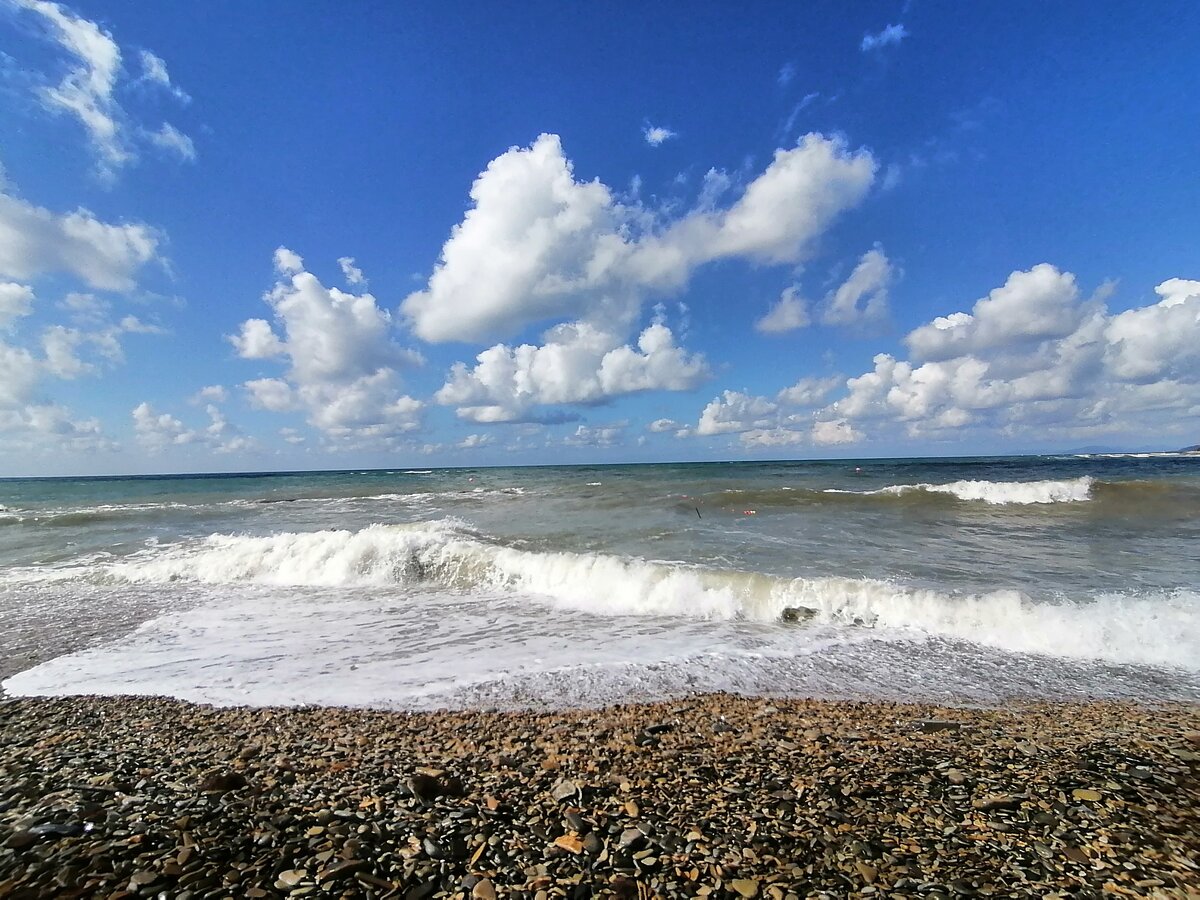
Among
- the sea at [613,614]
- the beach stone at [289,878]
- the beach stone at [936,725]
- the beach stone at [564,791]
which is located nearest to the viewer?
A: the beach stone at [289,878]

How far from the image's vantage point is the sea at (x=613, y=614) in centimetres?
647

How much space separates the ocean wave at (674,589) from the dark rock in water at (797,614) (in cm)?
4

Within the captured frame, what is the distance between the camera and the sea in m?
6.47

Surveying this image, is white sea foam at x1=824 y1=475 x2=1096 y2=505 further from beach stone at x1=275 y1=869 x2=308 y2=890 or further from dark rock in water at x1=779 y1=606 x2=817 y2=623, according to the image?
beach stone at x1=275 y1=869 x2=308 y2=890

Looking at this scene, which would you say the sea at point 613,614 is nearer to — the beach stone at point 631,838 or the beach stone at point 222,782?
the beach stone at point 222,782

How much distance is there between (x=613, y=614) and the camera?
9.85m

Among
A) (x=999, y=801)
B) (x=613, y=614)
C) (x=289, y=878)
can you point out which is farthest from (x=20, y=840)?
(x=613, y=614)

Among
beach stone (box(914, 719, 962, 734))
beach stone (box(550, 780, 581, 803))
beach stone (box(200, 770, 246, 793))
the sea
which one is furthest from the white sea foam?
beach stone (box(200, 770, 246, 793))

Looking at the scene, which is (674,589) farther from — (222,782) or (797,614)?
(222,782)

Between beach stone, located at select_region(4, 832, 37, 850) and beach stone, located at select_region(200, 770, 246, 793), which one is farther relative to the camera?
beach stone, located at select_region(200, 770, 246, 793)

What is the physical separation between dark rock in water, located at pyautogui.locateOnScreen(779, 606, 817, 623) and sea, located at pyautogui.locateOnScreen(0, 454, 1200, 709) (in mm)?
56

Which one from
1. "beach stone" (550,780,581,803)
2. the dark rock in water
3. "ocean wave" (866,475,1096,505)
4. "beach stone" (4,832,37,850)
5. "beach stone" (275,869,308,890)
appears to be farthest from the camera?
"ocean wave" (866,475,1096,505)

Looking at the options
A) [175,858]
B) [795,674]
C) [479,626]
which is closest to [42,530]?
[479,626]

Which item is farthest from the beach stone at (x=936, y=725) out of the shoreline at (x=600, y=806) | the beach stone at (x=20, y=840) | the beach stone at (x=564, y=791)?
the beach stone at (x=20, y=840)
